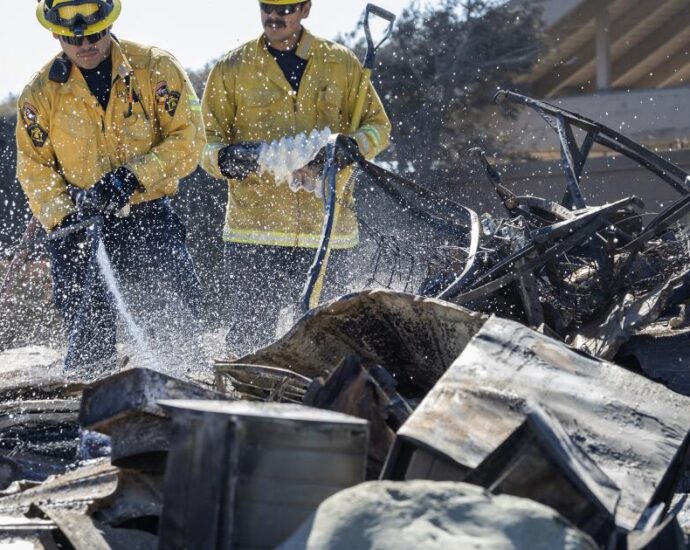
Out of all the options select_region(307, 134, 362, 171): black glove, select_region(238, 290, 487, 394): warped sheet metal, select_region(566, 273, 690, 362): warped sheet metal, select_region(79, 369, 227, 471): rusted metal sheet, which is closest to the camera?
select_region(79, 369, 227, 471): rusted metal sheet

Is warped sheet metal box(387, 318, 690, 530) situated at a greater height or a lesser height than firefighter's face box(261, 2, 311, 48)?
lesser

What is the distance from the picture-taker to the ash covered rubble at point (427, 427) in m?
2.57

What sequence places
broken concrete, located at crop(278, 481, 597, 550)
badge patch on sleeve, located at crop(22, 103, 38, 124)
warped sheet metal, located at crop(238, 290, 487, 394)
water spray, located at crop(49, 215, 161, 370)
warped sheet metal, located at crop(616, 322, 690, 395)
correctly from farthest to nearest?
badge patch on sleeve, located at crop(22, 103, 38, 124), water spray, located at crop(49, 215, 161, 370), warped sheet metal, located at crop(616, 322, 690, 395), warped sheet metal, located at crop(238, 290, 487, 394), broken concrete, located at crop(278, 481, 597, 550)

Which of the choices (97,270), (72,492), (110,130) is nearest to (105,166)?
(110,130)

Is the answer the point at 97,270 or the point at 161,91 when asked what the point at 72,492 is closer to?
the point at 97,270

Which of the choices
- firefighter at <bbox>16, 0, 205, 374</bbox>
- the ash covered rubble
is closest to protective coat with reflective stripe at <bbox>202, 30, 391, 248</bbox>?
firefighter at <bbox>16, 0, 205, 374</bbox>

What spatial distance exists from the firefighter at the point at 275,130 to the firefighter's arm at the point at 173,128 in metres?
0.09

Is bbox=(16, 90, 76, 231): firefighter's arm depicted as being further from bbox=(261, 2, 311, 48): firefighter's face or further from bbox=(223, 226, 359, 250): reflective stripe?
bbox=(261, 2, 311, 48): firefighter's face

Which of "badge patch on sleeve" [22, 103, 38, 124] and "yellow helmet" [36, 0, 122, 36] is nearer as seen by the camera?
"yellow helmet" [36, 0, 122, 36]

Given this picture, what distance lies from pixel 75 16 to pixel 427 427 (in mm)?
3364

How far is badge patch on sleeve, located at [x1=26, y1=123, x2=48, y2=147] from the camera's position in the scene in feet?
19.4

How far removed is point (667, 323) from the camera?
475 centimetres

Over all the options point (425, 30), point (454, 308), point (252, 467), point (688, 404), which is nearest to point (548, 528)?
point (252, 467)

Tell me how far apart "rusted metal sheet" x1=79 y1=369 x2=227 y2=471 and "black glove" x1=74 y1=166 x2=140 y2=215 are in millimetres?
2590
